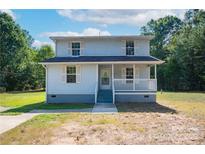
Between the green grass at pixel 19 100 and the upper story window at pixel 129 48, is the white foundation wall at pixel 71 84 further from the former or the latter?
the upper story window at pixel 129 48

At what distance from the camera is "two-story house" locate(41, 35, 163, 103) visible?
2295 centimetres

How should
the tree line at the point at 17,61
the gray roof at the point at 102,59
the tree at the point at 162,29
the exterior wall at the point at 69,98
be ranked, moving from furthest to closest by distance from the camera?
1. the tree at the point at 162,29
2. the tree line at the point at 17,61
3. the exterior wall at the point at 69,98
4. the gray roof at the point at 102,59

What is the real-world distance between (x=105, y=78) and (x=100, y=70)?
66 centimetres

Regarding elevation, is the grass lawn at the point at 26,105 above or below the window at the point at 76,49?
below

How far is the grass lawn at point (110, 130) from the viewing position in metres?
10.6

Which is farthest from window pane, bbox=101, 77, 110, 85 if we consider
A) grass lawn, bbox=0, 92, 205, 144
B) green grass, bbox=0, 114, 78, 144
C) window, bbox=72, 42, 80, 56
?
green grass, bbox=0, 114, 78, 144

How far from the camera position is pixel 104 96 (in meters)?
23.6

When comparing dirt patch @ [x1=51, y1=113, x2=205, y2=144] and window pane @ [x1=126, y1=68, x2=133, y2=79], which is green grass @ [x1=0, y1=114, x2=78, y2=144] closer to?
dirt patch @ [x1=51, y1=113, x2=205, y2=144]

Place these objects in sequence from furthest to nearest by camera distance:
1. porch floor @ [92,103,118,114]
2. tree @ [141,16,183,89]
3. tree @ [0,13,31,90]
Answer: tree @ [141,16,183,89]
tree @ [0,13,31,90]
porch floor @ [92,103,118,114]

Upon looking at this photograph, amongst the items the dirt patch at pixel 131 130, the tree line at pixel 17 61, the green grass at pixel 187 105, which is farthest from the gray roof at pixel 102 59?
the tree line at pixel 17 61

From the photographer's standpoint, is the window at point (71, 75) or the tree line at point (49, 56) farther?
the tree line at point (49, 56)

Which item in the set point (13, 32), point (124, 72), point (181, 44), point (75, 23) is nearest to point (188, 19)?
point (181, 44)

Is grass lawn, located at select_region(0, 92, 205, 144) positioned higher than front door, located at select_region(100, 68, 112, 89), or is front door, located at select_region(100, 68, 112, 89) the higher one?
front door, located at select_region(100, 68, 112, 89)
